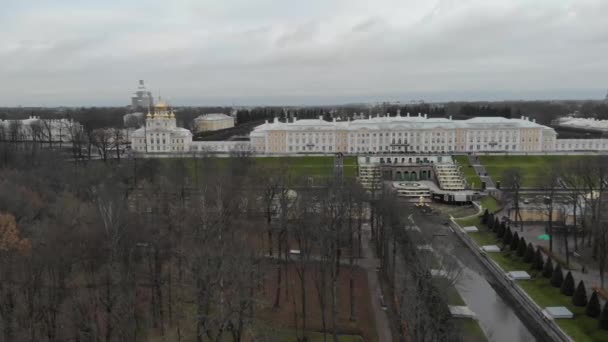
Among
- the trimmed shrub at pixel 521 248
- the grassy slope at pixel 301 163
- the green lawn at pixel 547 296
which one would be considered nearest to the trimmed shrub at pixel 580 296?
the green lawn at pixel 547 296

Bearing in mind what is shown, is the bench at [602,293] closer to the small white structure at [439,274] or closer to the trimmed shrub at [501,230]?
the small white structure at [439,274]

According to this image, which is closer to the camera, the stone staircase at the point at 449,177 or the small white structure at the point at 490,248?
the small white structure at the point at 490,248

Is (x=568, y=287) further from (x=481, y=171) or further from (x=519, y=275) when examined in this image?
(x=481, y=171)

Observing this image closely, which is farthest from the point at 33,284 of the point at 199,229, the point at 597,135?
the point at 597,135

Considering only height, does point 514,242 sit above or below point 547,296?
above

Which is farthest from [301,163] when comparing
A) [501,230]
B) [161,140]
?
[501,230]

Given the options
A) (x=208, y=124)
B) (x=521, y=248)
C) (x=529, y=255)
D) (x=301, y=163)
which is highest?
(x=208, y=124)
